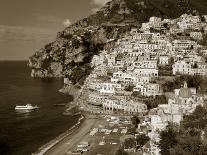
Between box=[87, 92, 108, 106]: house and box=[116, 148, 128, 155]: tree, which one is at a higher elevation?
box=[87, 92, 108, 106]: house

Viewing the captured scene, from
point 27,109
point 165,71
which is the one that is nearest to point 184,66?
point 165,71

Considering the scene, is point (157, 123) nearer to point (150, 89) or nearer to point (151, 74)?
point (150, 89)

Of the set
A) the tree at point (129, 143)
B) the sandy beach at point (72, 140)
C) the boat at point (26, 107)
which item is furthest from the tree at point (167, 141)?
the boat at point (26, 107)

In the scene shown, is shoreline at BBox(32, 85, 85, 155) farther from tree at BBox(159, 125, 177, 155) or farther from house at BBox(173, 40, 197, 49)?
house at BBox(173, 40, 197, 49)

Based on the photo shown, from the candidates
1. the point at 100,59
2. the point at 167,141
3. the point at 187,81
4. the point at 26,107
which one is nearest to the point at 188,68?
the point at 187,81

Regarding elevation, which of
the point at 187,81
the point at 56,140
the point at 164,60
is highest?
the point at 164,60

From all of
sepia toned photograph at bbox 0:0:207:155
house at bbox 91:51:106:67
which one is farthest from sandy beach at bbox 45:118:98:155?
house at bbox 91:51:106:67

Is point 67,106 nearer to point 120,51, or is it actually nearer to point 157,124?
point 120,51
